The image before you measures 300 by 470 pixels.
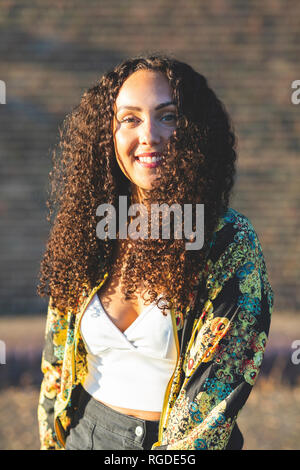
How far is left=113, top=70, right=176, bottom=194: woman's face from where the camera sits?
168 centimetres

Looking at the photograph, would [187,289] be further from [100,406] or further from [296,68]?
[296,68]

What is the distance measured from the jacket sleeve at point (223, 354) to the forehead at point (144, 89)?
0.55 meters

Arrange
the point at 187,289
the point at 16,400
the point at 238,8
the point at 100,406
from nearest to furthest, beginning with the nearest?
the point at 187,289 < the point at 100,406 < the point at 16,400 < the point at 238,8

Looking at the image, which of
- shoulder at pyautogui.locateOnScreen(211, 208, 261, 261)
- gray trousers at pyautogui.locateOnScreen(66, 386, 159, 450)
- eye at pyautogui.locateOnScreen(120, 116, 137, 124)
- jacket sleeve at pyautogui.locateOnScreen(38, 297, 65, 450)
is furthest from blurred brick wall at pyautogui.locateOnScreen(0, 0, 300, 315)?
shoulder at pyautogui.locateOnScreen(211, 208, 261, 261)

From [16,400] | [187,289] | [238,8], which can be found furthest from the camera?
[238,8]

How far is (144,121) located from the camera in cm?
169

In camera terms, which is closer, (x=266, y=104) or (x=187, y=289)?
(x=187, y=289)

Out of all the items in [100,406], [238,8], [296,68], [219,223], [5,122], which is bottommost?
[100,406]

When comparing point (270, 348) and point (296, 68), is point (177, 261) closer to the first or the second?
point (270, 348)

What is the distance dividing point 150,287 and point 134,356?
221 mm

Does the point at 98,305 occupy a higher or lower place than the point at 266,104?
lower

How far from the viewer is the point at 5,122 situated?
4.97 meters
